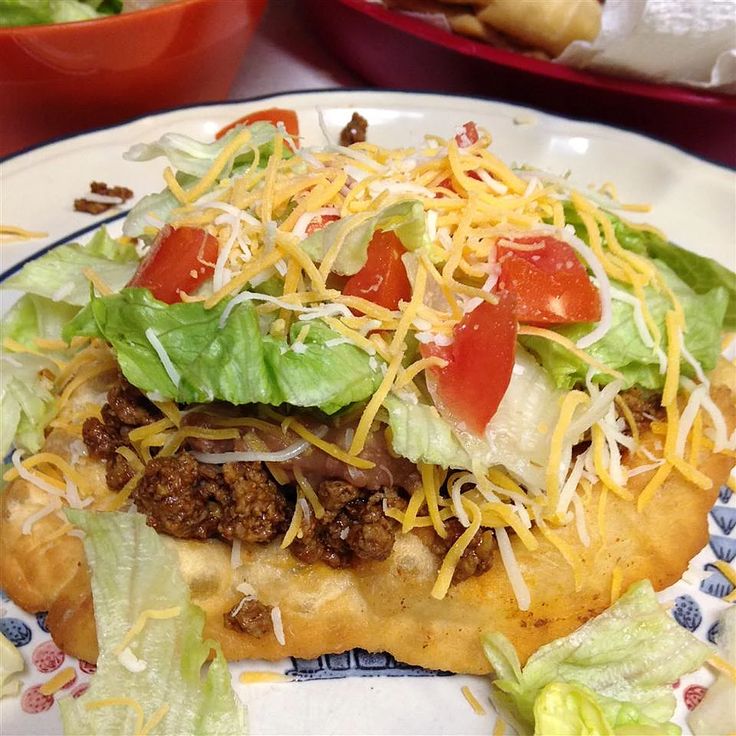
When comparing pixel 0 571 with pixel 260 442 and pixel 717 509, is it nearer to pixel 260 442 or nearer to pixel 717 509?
pixel 260 442

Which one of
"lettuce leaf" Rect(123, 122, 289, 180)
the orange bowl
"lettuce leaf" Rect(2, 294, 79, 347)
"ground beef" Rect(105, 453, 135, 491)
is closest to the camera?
"ground beef" Rect(105, 453, 135, 491)

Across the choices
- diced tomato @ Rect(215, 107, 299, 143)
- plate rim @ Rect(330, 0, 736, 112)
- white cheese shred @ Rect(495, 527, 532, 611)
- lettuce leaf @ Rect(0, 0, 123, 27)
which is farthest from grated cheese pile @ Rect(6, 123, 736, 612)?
lettuce leaf @ Rect(0, 0, 123, 27)

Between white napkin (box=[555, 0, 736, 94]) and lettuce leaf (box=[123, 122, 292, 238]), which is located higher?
white napkin (box=[555, 0, 736, 94])

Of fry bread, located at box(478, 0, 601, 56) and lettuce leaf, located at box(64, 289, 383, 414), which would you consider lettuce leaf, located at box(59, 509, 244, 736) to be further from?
fry bread, located at box(478, 0, 601, 56)

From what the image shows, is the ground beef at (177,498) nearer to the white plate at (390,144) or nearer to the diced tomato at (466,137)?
the white plate at (390,144)

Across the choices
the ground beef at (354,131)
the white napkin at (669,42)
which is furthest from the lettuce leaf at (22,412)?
the white napkin at (669,42)

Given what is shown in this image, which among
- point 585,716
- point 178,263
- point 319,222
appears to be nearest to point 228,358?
point 178,263
